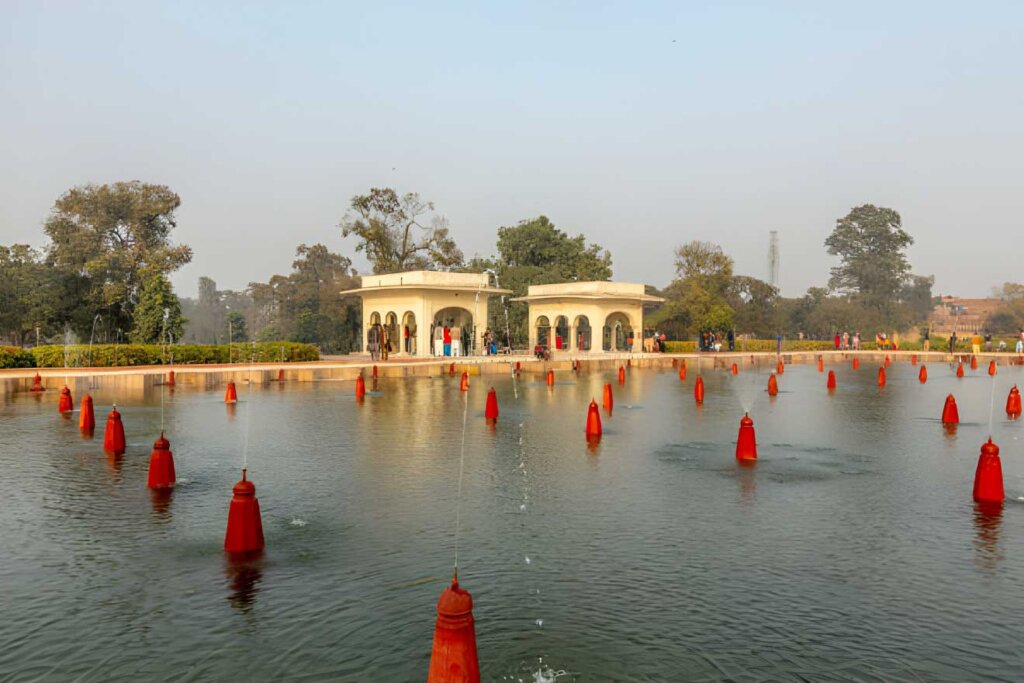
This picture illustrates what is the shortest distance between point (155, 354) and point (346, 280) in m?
36.8

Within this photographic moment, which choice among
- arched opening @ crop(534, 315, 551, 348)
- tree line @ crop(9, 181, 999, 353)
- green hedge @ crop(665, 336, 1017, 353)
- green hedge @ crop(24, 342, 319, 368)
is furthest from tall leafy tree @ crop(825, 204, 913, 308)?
green hedge @ crop(24, 342, 319, 368)

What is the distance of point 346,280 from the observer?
69875mm

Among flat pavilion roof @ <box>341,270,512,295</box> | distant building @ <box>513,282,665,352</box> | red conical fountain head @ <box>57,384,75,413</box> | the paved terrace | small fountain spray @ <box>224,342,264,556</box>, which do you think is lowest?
small fountain spray @ <box>224,342,264,556</box>

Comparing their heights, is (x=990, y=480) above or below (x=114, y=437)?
below

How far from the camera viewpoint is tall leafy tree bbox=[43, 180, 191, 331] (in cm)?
4453

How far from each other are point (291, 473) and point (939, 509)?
7945mm

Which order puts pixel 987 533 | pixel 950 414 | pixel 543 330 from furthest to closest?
pixel 543 330 → pixel 950 414 → pixel 987 533

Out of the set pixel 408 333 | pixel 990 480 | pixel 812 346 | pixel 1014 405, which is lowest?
pixel 990 480

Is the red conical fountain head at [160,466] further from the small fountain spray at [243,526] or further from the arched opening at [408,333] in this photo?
the arched opening at [408,333]

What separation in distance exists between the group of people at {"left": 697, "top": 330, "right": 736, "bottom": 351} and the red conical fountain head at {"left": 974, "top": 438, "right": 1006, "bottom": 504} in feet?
162

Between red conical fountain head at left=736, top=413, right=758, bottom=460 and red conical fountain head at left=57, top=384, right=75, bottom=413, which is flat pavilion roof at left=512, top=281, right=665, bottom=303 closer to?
red conical fountain head at left=57, top=384, right=75, bottom=413

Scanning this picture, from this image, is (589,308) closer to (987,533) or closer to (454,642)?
(987,533)

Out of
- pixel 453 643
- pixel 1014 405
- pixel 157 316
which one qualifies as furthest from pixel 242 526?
pixel 157 316

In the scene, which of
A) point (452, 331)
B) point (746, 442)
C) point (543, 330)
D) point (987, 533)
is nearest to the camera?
point (987, 533)
